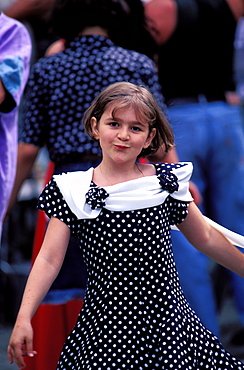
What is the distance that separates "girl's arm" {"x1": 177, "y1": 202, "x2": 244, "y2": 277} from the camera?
260 centimetres

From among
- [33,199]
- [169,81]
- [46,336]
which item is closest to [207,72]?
[169,81]

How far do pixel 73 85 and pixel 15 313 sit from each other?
215 cm

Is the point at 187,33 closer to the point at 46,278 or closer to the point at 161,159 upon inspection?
the point at 161,159

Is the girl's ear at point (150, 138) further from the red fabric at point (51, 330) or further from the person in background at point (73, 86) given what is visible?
the red fabric at point (51, 330)

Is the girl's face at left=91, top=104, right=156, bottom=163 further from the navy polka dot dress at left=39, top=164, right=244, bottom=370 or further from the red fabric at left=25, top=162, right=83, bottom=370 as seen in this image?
the red fabric at left=25, top=162, right=83, bottom=370

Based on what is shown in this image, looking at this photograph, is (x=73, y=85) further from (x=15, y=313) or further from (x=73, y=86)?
(x=15, y=313)

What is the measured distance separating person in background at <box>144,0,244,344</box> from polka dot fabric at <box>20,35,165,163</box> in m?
0.56

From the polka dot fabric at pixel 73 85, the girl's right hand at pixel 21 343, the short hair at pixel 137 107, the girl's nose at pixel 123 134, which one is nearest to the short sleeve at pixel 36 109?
the polka dot fabric at pixel 73 85

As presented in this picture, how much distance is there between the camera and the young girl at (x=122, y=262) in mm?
2305

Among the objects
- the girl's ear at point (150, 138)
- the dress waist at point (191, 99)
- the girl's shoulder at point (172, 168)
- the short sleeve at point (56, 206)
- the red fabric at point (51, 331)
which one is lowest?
the red fabric at point (51, 331)

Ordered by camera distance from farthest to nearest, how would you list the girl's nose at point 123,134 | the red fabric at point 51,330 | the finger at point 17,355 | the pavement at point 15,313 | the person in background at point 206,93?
the pavement at point 15,313
the person in background at point 206,93
the red fabric at point 51,330
the girl's nose at point 123,134
the finger at point 17,355

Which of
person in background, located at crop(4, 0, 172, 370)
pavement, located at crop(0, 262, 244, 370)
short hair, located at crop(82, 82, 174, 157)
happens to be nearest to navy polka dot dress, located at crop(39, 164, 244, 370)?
short hair, located at crop(82, 82, 174, 157)

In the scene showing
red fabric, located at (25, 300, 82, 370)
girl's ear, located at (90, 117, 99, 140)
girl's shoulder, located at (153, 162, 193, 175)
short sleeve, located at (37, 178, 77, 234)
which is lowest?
red fabric, located at (25, 300, 82, 370)

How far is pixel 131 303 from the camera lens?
2.35 m
